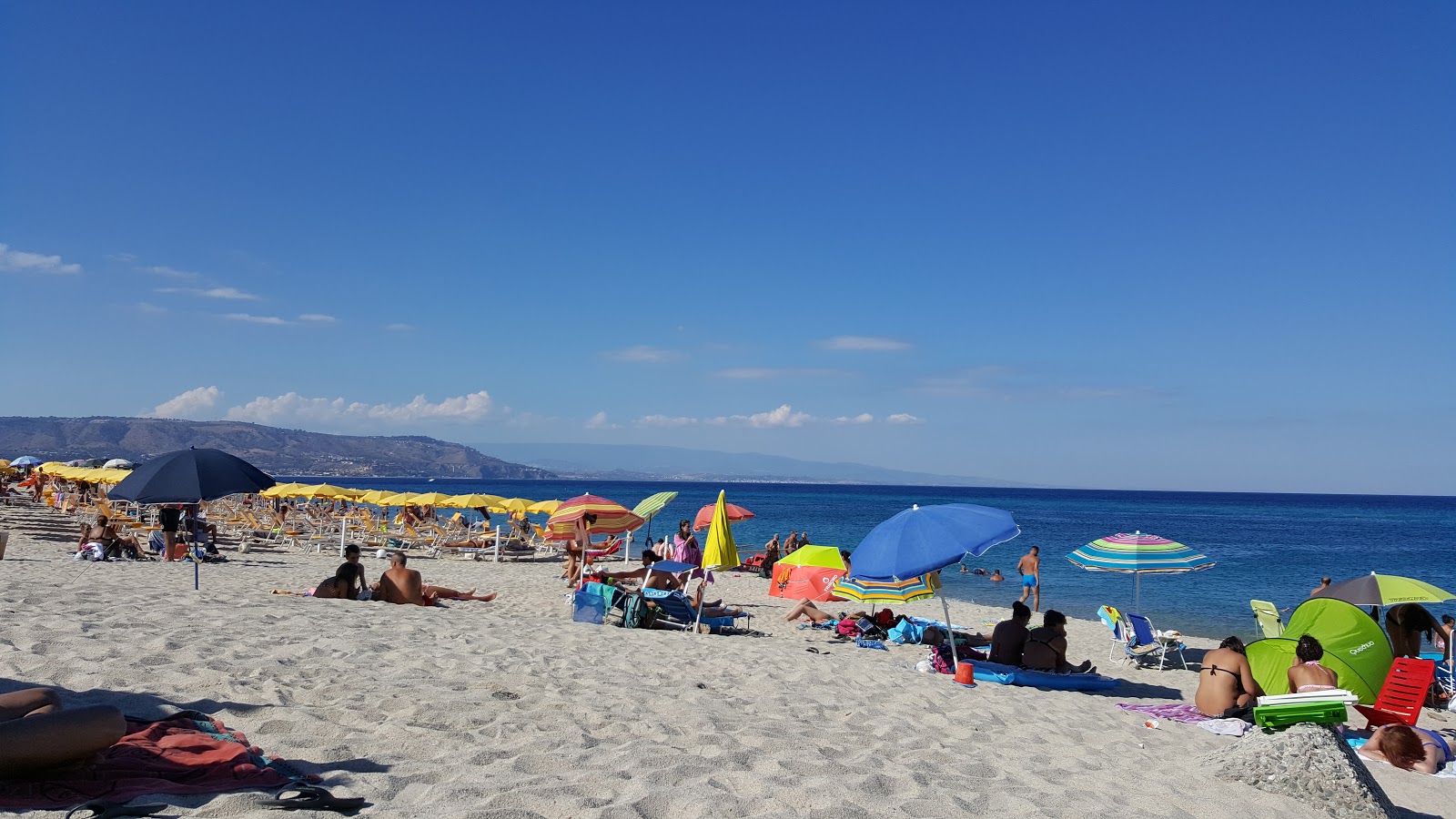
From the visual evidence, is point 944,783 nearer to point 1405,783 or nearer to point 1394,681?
point 1405,783

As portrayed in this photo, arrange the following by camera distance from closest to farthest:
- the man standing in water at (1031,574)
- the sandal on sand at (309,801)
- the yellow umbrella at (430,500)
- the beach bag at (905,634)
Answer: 1. the sandal on sand at (309,801)
2. the beach bag at (905,634)
3. the man standing in water at (1031,574)
4. the yellow umbrella at (430,500)

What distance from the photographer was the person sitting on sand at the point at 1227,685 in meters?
6.86

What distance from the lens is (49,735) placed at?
3.08 metres

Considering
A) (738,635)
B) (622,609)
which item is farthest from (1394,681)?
(622,609)

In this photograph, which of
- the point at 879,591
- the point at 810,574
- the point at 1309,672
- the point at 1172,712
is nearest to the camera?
the point at 1309,672

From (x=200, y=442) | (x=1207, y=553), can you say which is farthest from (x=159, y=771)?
(x=200, y=442)

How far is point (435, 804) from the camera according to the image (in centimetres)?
339

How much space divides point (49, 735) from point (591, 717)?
8.49ft

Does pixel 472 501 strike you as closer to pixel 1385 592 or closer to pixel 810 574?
pixel 810 574

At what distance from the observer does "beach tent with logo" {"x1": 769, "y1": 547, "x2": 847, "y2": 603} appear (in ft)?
35.2

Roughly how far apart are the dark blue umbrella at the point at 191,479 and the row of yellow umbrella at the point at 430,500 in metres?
11.8

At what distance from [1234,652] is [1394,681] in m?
1.14

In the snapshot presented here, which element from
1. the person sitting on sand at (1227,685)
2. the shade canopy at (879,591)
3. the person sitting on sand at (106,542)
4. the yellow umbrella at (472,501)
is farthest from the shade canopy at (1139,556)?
the person sitting on sand at (106,542)

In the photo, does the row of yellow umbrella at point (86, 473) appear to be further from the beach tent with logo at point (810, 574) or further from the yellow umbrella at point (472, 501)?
the beach tent with logo at point (810, 574)
